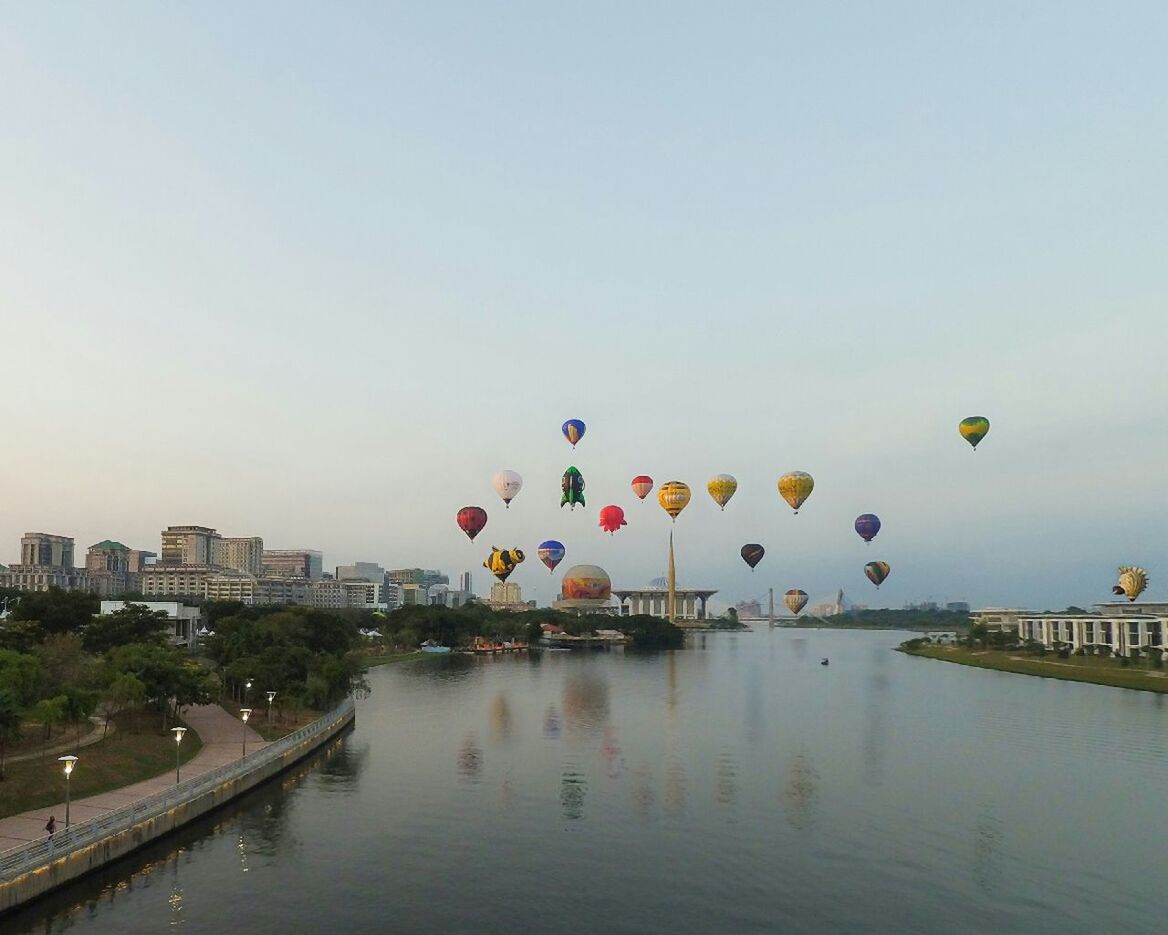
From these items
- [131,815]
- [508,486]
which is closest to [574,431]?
[508,486]

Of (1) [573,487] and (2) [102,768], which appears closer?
(2) [102,768]

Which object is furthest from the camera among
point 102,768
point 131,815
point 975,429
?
point 975,429

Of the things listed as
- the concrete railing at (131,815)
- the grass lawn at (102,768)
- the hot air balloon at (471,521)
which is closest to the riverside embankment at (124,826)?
the concrete railing at (131,815)

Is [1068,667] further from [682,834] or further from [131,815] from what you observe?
[131,815]

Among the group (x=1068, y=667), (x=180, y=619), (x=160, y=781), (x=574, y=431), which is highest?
(x=574, y=431)

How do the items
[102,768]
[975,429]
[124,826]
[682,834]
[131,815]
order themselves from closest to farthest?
1. [124,826]
2. [131,815]
3. [682,834]
4. [102,768]
5. [975,429]

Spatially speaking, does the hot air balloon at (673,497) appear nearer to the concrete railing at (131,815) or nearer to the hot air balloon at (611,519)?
the hot air balloon at (611,519)

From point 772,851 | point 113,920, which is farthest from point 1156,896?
point 113,920
